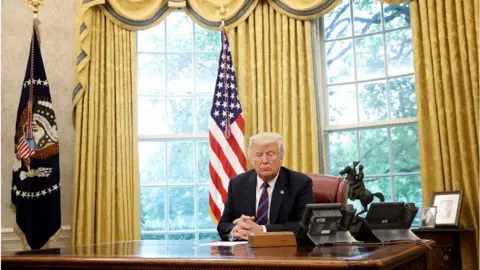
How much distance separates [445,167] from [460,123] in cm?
37

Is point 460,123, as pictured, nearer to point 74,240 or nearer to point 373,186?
point 373,186

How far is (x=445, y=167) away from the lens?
424 centimetres

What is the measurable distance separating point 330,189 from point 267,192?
18.4 inches

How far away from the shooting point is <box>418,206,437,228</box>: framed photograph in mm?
3965

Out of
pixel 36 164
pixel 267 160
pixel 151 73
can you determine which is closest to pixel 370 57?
pixel 151 73

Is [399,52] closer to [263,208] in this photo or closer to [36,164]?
[263,208]

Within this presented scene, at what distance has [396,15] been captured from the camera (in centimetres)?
491

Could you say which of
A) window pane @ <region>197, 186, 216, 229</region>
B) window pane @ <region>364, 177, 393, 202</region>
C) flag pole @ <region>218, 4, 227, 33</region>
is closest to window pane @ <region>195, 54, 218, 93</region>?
flag pole @ <region>218, 4, 227, 33</region>

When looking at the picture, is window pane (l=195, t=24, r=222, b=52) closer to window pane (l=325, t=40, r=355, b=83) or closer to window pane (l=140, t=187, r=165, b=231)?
window pane (l=325, t=40, r=355, b=83)

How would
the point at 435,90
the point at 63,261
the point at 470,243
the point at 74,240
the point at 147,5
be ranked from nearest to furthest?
1. the point at 63,261
2. the point at 470,243
3. the point at 435,90
4. the point at 74,240
5. the point at 147,5

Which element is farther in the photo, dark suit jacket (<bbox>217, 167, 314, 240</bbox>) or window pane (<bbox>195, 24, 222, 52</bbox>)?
window pane (<bbox>195, 24, 222, 52</bbox>)

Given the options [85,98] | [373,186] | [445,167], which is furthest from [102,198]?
[445,167]

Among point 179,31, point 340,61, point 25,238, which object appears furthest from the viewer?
point 179,31

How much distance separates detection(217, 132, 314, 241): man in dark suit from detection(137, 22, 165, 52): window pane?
2776 mm
